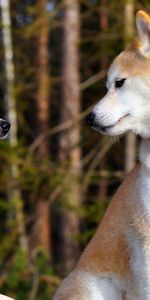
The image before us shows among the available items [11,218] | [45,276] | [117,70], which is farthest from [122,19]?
[117,70]

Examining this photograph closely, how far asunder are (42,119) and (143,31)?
8325 mm

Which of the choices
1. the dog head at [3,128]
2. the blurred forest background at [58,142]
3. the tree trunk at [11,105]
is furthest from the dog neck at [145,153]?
the tree trunk at [11,105]

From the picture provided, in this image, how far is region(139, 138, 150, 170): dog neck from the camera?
4.87 metres

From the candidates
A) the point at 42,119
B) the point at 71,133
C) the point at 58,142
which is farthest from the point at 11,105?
the point at 42,119

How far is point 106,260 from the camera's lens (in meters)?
4.99

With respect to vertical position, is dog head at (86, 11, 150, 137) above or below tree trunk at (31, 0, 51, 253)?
above

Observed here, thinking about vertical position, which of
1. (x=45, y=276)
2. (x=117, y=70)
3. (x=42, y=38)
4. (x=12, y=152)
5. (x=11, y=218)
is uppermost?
(x=117, y=70)

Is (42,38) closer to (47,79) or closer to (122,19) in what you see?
(47,79)

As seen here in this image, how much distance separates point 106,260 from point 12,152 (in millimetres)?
5967

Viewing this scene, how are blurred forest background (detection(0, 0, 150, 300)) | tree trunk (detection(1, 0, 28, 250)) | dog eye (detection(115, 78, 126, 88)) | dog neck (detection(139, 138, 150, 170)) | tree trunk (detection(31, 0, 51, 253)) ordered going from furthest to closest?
1. tree trunk (detection(31, 0, 51, 253))
2. tree trunk (detection(1, 0, 28, 250))
3. blurred forest background (detection(0, 0, 150, 300))
4. dog eye (detection(115, 78, 126, 88))
5. dog neck (detection(139, 138, 150, 170))

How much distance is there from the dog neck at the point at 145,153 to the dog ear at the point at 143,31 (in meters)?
0.56

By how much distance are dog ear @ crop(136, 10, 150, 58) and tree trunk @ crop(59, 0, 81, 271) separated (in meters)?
6.61

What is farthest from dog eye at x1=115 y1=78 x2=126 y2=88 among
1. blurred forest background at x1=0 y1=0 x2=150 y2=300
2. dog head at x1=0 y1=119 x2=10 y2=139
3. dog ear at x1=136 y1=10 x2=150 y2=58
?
blurred forest background at x1=0 y1=0 x2=150 y2=300

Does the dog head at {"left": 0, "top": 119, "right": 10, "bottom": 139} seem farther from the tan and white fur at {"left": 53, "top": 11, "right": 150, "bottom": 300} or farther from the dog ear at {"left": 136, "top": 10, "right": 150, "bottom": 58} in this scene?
the dog ear at {"left": 136, "top": 10, "right": 150, "bottom": 58}
